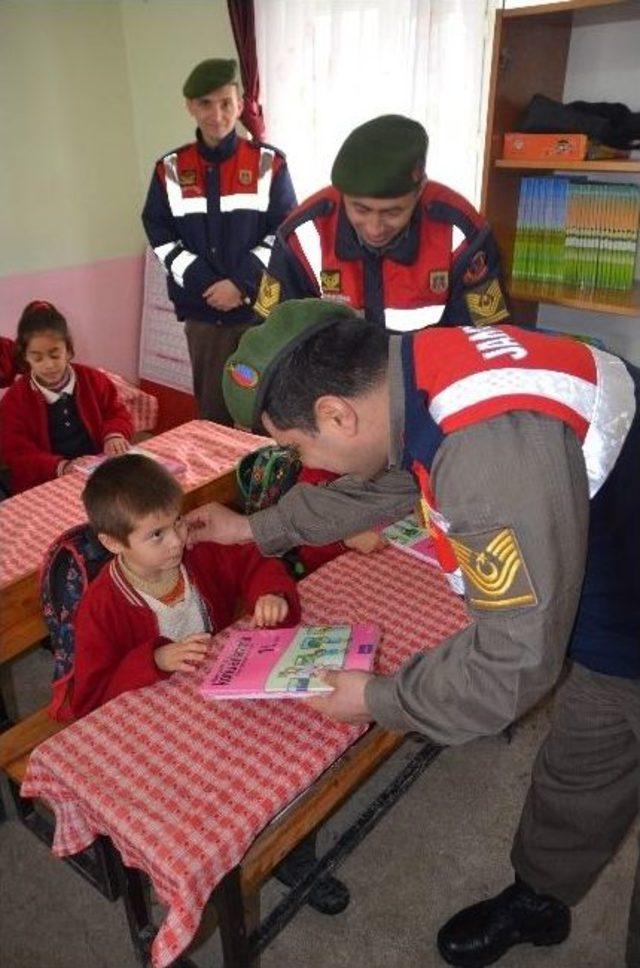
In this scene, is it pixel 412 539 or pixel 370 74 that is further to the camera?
pixel 370 74

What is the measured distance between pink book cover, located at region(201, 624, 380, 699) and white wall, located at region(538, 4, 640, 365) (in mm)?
2465

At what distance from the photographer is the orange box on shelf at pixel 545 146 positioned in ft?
9.57

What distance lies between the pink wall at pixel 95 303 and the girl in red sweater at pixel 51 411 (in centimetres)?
157

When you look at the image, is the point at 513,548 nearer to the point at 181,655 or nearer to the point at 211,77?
the point at 181,655

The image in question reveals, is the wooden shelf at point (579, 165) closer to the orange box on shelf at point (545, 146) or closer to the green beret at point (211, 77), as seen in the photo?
the orange box on shelf at point (545, 146)

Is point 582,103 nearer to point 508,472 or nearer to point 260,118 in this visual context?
point 260,118

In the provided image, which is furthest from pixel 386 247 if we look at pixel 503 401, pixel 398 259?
pixel 503 401

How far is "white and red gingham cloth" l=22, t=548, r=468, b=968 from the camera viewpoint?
47.3 inches

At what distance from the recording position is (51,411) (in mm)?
3238

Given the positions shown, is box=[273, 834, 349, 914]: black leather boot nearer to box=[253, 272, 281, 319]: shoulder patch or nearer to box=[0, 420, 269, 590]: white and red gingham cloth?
box=[0, 420, 269, 590]: white and red gingham cloth

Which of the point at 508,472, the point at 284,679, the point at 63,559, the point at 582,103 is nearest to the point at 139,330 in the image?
the point at 582,103

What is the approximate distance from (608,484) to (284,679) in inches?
27.9

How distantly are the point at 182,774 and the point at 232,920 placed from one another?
340 mm

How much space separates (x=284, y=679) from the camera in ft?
4.74
